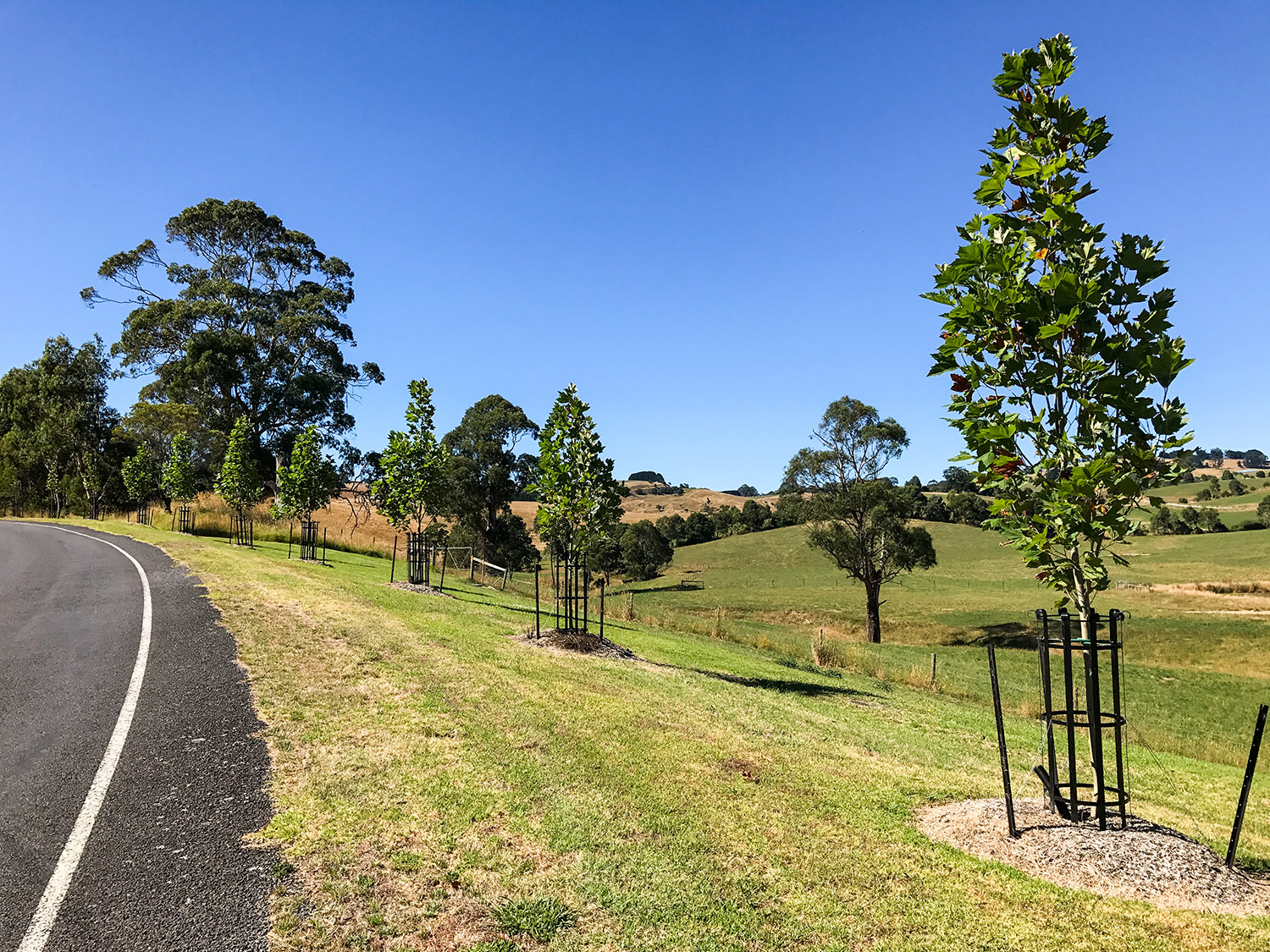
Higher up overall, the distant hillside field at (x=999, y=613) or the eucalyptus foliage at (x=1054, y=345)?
the eucalyptus foliage at (x=1054, y=345)

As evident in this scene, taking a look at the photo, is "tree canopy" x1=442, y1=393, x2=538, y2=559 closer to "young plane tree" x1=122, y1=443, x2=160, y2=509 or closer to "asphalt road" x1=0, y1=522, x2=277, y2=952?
"young plane tree" x1=122, y1=443, x2=160, y2=509

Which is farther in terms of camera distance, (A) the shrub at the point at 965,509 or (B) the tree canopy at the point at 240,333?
(A) the shrub at the point at 965,509

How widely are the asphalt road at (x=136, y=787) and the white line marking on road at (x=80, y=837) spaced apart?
0.05 meters

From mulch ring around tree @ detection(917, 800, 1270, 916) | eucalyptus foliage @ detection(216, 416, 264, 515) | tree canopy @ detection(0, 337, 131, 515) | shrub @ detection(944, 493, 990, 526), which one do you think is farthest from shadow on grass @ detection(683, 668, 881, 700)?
shrub @ detection(944, 493, 990, 526)

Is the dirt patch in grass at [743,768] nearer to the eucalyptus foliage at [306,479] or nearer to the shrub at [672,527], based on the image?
the eucalyptus foliage at [306,479]

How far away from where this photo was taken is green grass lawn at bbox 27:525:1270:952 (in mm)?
5156

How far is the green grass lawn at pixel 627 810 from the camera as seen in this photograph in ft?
16.9

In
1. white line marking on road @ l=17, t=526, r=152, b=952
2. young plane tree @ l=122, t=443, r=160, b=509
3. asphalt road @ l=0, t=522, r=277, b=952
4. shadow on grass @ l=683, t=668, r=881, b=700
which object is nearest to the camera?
white line marking on road @ l=17, t=526, r=152, b=952

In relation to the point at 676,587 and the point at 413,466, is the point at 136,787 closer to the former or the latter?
the point at 413,466

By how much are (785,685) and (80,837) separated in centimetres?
1451

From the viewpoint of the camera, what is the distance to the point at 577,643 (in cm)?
1705

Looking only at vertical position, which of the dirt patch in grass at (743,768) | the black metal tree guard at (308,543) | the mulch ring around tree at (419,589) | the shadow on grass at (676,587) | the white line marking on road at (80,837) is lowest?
the shadow on grass at (676,587)

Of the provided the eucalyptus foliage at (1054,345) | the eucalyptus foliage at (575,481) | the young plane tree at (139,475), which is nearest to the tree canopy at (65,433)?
the young plane tree at (139,475)

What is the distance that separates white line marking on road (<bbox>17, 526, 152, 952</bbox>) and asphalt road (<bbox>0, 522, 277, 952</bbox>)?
5 centimetres
